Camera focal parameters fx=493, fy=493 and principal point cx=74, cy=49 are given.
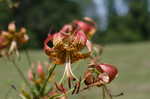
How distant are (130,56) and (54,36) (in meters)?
11.1

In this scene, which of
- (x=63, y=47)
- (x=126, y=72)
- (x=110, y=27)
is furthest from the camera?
(x=110, y=27)

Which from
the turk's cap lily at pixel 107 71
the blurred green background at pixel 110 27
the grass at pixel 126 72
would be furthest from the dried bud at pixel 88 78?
the blurred green background at pixel 110 27

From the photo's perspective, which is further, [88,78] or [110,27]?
[110,27]

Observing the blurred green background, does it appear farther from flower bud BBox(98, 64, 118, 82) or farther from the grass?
flower bud BBox(98, 64, 118, 82)

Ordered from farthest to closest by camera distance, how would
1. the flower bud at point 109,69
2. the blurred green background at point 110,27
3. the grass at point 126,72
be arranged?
1. the blurred green background at point 110,27
2. the grass at point 126,72
3. the flower bud at point 109,69

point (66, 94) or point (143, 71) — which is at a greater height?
point (66, 94)

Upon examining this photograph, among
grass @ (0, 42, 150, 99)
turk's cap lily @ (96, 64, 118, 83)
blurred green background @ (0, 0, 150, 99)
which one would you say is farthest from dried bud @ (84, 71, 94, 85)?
blurred green background @ (0, 0, 150, 99)

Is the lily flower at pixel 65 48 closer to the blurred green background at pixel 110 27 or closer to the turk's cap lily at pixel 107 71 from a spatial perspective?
the turk's cap lily at pixel 107 71

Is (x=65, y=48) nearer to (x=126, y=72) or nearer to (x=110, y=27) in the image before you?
(x=126, y=72)

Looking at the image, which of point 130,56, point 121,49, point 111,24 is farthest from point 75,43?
point 111,24

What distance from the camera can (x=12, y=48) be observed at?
1.40 metres

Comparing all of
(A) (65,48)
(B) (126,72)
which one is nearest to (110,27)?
(B) (126,72)

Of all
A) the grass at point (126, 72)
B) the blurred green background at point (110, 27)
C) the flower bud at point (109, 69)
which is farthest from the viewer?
the blurred green background at point (110, 27)

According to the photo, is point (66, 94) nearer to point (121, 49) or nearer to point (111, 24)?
point (121, 49)
